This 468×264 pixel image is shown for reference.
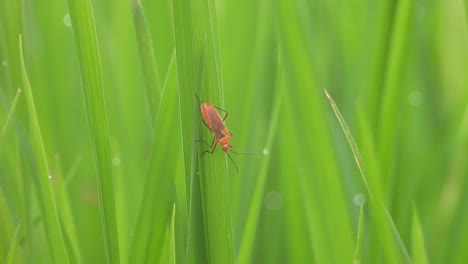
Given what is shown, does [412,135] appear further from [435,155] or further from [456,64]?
[456,64]

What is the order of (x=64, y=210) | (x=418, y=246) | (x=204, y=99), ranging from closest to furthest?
(x=204, y=99) < (x=418, y=246) < (x=64, y=210)

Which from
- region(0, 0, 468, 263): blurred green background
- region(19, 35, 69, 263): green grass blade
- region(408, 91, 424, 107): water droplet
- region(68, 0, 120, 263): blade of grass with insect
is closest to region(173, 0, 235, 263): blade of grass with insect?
region(0, 0, 468, 263): blurred green background

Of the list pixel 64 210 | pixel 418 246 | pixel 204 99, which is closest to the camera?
pixel 204 99

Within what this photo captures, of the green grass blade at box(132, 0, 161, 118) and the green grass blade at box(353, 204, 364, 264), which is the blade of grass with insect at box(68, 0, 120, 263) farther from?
the green grass blade at box(353, 204, 364, 264)

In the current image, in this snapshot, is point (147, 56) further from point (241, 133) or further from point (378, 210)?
point (378, 210)

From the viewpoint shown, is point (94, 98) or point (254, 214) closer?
point (94, 98)

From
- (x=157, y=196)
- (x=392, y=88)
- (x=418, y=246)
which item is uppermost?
(x=392, y=88)

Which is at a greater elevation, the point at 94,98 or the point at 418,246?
the point at 94,98

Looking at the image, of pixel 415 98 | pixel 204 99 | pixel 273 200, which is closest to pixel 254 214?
pixel 273 200
